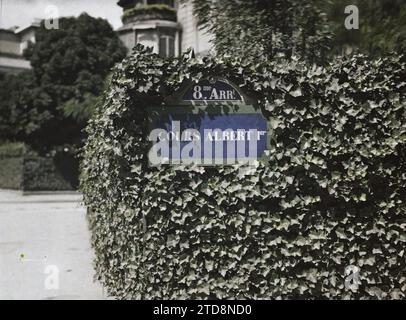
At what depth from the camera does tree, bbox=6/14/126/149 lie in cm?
2717

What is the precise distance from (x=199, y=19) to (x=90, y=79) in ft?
69.1

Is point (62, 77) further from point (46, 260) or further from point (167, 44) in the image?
point (46, 260)

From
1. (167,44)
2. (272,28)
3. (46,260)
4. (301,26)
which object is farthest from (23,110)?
(301,26)

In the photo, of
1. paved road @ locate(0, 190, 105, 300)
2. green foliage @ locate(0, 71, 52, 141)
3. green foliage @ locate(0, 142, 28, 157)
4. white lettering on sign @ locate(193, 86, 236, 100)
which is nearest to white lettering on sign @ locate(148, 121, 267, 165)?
white lettering on sign @ locate(193, 86, 236, 100)

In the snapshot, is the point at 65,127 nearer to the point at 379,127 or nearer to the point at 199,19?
the point at 199,19

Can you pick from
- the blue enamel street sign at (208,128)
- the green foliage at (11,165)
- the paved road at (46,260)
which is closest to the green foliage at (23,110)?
the green foliage at (11,165)

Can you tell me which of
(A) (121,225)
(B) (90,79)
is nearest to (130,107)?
(A) (121,225)

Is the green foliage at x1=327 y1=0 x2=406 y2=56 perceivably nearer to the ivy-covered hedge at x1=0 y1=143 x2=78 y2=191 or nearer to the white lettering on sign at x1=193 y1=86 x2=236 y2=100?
the white lettering on sign at x1=193 y1=86 x2=236 y2=100

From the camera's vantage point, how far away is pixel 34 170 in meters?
25.2

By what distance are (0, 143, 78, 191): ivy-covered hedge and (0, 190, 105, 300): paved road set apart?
12.3m

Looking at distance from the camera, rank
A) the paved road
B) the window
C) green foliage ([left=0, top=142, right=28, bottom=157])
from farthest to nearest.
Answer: green foliage ([left=0, top=142, right=28, bottom=157]), the window, the paved road

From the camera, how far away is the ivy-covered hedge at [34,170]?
985 inches

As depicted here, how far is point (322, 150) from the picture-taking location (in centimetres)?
466

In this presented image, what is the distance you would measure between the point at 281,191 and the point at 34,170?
2263 cm
